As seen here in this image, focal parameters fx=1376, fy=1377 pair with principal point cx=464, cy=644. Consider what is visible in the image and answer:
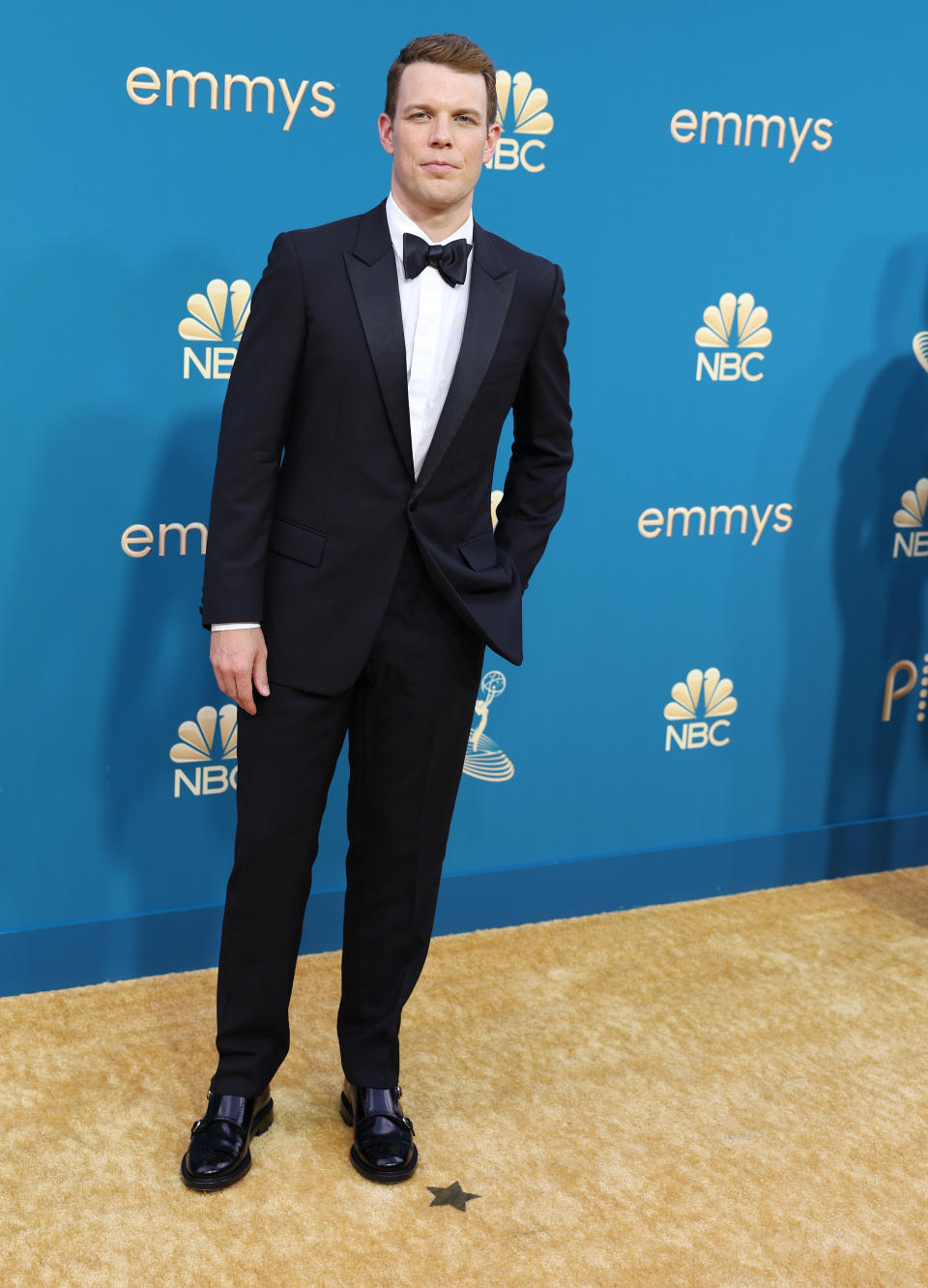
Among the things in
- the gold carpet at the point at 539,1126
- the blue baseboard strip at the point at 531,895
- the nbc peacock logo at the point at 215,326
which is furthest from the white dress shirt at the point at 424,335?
the blue baseboard strip at the point at 531,895

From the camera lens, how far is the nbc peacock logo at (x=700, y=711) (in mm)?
3109

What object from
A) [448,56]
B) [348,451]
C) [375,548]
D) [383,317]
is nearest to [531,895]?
[375,548]

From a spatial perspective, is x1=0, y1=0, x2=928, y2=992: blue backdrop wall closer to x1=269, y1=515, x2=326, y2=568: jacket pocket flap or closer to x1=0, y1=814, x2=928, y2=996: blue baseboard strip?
x1=0, y1=814, x2=928, y2=996: blue baseboard strip

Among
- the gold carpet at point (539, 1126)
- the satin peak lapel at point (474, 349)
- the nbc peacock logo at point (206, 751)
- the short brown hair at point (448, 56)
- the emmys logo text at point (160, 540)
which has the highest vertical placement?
the short brown hair at point (448, 56)

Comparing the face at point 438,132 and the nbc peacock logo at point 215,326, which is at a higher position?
the face at point 438,132

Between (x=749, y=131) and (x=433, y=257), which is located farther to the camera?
(x=749, y=131)

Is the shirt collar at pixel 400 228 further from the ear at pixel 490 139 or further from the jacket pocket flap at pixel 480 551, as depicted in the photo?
the jacket pocket flap at pixel 480 551

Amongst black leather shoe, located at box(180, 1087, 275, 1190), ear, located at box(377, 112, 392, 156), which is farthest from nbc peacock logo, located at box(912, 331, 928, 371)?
black leather shoe, located at box(180, 1087, 275, 1190)

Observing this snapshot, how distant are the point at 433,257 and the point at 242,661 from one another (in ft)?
2.06

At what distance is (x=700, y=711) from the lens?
10.3ft

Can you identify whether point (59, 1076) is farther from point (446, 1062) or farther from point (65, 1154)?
point (446, 1062)

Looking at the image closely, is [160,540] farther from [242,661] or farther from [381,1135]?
[381,1135]

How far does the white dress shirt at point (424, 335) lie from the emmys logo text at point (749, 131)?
3.43ft

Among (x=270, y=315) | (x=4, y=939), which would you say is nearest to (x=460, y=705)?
(x=270, y=315)
